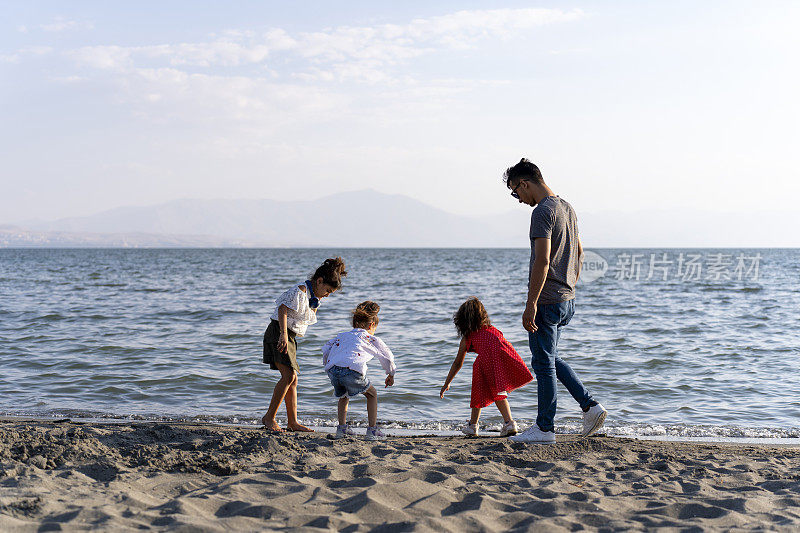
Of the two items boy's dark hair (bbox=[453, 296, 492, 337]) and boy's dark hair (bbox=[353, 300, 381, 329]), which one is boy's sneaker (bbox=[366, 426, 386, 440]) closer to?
boy's dark hair (bbox=[353, 300, 381, 329])

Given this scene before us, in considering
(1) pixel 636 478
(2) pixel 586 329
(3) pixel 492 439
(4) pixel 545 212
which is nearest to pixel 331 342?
(3) pixel 492 439

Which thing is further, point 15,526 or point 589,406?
point 589,406

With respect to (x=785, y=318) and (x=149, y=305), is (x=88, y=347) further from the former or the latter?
(x=785, y=318)

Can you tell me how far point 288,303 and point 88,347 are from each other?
5.90 meters

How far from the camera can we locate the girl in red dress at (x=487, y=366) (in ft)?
16.5

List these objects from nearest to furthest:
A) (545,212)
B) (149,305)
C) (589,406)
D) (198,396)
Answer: (545,212), (589,406), (198,396), (149,305)

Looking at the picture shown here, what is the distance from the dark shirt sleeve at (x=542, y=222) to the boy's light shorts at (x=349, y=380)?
66.9 inches

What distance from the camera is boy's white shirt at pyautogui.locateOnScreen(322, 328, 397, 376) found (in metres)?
4.84

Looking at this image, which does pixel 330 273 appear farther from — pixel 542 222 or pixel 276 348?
pixel 542 222

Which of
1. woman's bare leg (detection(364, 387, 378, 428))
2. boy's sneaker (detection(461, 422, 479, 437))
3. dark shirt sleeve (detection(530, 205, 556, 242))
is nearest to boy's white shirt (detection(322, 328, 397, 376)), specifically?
woman's bare leg (detection(364, 387, 378, 428))

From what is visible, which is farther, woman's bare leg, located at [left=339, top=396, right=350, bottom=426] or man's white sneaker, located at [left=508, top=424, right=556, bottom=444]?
woman's bare leg, located at [left=339, top=396, right=350, bottom=426]

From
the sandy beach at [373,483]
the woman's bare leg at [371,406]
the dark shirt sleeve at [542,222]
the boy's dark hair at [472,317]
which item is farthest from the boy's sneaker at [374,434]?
the dark shirt sleeve at [542,222]

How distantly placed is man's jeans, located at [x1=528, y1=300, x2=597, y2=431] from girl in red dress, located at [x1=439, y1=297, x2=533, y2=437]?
398 mm

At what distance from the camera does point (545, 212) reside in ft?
14.2
